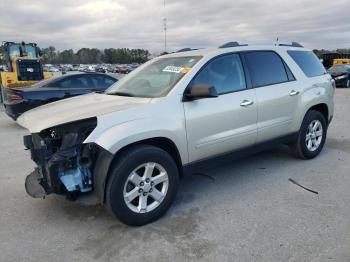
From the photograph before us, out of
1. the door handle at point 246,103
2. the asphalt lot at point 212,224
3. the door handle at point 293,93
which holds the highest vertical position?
the door handle at point 293,93

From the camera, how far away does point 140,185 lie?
3.32 metres

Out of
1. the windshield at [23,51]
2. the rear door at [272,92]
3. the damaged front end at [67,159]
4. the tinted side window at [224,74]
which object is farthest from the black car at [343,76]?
the damaged front end at [67,159]

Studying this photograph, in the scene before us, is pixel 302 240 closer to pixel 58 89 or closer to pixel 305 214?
pixel 305 214

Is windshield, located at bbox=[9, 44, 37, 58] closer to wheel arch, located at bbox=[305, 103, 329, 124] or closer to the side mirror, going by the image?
wheel arch, located at bbox=[305, 103, 329, 124]

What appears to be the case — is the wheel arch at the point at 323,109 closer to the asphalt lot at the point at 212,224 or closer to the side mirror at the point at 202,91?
the asphalt lot at the point at 212,224

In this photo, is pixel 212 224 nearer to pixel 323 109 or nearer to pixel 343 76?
pixel 323 109

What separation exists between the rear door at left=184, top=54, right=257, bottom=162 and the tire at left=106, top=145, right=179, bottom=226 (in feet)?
1.34

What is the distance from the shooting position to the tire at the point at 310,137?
510cm

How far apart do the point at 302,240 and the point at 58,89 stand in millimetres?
7312

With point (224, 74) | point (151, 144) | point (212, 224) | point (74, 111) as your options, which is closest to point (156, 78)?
point (224, 74)

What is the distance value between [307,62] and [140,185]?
3.53 metres

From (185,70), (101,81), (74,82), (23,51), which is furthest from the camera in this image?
(23,51)

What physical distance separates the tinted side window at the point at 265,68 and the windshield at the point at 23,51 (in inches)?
593

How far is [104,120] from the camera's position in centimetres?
309
